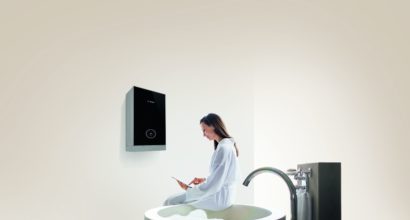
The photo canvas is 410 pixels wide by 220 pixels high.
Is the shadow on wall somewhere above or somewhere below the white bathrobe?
above

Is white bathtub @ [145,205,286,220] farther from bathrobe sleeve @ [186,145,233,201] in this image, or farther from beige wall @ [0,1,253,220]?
beige wall @ [0,1,253,220]

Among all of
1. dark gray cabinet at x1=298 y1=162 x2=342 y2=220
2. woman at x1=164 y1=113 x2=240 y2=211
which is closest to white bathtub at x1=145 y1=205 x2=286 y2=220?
woman at x1=164 y1=113 x2=240 y2=211

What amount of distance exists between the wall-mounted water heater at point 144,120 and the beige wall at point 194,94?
4 cm

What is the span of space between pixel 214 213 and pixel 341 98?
82cm

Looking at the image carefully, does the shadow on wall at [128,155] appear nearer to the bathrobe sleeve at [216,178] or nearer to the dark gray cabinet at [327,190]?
Answer: the bathrobe sleeve at [216,178]

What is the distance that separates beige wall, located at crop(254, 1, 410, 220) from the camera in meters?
1.68

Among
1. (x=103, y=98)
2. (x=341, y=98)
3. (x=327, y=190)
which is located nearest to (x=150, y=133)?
(x=103, y=98)

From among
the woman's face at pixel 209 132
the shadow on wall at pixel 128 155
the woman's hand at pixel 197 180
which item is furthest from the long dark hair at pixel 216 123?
the shadow on wall at pixel 128 155

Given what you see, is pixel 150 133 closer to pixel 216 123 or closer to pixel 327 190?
pixel 216 123

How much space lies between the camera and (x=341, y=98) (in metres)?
1.73

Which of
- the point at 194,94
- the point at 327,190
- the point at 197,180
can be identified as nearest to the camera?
the point at 327,190

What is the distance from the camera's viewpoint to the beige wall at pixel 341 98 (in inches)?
66.1

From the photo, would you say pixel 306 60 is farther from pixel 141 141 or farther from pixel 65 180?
pixel 65 180

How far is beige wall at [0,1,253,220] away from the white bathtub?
0.53 feet
